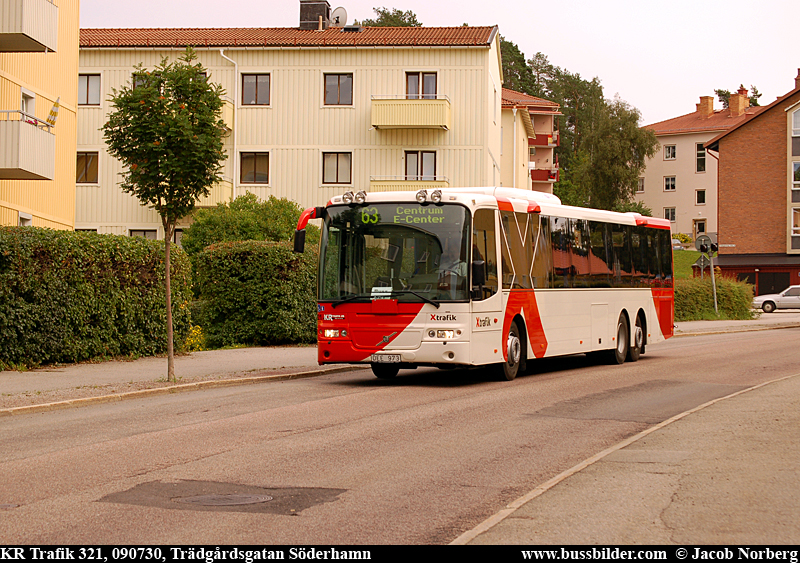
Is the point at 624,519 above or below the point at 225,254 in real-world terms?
below

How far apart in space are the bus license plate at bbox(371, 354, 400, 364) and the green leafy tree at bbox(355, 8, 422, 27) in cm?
8354

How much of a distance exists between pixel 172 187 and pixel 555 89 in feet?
321

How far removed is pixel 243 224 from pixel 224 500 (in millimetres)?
31518

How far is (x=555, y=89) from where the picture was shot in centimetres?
10869

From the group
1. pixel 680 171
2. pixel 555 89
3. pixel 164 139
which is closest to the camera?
pixel 164 139

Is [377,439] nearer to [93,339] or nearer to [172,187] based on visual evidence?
[172,187]

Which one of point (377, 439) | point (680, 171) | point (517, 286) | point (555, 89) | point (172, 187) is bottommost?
point (377, 439)

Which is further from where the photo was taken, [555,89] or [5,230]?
[555,89]

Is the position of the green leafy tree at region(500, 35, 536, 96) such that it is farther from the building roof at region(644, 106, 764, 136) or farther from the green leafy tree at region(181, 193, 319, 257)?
the green leafy tree at region(181, 193, 319, 257)

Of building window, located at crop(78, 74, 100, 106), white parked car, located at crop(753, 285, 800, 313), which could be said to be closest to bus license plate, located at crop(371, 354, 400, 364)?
building window, located at crop(78, 74, 100, 106)

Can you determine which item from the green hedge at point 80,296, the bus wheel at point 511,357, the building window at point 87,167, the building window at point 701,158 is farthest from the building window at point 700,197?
the bus wheel at point 511,357

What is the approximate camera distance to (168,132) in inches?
577

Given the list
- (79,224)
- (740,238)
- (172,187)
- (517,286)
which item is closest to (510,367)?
(517,286)

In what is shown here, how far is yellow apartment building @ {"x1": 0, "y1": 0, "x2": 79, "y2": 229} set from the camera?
23766mm
